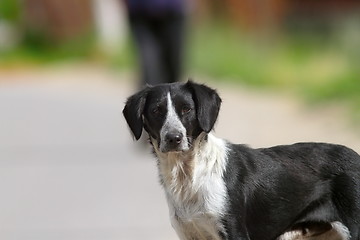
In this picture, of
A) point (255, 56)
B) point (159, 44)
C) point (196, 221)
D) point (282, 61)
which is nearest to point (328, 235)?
point (196, 221)

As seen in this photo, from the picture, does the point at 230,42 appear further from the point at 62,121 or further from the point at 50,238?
the point at 50,238

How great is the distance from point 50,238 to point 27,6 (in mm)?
17268

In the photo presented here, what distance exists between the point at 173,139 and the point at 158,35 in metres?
6.74

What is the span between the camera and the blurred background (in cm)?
978

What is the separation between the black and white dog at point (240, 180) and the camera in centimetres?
570

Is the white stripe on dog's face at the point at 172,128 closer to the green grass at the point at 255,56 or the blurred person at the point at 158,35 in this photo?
the blurred person at the point at 158,35

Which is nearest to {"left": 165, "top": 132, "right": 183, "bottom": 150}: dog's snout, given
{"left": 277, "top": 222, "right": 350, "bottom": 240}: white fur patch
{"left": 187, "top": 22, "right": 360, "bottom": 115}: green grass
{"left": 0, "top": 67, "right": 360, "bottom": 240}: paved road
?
{"left": 277, "top": 222, "right": 350, "bottom": 240}: white fur patch

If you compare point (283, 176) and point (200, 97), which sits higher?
point (200, 97)

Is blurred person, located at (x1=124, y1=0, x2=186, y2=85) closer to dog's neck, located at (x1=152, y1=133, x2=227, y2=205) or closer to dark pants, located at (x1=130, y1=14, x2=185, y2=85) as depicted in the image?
dark pants, located at (x1=130, y1=14, x2=185, y2=85)

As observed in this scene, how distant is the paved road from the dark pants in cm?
90

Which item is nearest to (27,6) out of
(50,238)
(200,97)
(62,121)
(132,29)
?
(62,121)

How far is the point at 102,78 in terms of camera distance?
67.2ft

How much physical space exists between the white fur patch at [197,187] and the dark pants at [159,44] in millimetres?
6020

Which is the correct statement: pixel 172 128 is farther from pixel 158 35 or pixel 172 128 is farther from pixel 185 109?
pixel 158 35
